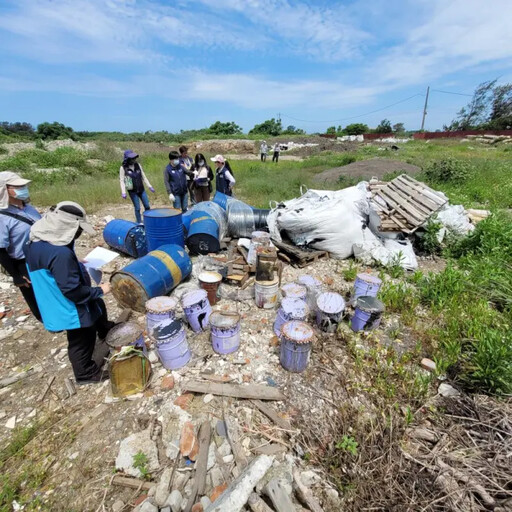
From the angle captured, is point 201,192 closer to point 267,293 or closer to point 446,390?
point 267,293

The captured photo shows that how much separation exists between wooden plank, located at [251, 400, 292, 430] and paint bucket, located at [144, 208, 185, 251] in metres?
2.59

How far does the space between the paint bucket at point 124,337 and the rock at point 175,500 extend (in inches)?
46.5

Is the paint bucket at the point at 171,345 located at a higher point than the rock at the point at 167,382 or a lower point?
higher

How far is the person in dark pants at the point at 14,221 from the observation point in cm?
235

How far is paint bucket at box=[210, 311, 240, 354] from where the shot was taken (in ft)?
8.64

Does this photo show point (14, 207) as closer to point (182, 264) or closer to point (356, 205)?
point (182, 264)

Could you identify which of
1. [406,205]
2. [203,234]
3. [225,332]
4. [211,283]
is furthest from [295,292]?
[406,205]

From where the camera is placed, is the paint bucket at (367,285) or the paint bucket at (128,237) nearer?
the paint bucket at (367,285)

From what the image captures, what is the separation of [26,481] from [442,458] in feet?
9.14

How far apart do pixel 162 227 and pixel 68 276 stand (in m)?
1.95

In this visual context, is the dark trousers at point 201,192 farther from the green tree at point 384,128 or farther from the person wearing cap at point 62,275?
the green tree at point 384,128

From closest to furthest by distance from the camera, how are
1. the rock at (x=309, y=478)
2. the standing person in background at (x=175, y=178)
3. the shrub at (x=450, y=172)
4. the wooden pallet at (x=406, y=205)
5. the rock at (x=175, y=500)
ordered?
the rock at (x=175, y=500) → the rock at (x=309, y=478) → the wooden pallet at (x=406, y=205) → the standing person in background at (x=175, y=178) → the shrub at (x=450, y=172)

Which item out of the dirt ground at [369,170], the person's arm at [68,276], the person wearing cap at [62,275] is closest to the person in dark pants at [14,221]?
the person wearing cap at [62,275]

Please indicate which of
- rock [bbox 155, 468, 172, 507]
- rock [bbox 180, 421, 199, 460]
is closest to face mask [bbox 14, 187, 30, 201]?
rock [bbox 180, 421, 199, 460]
